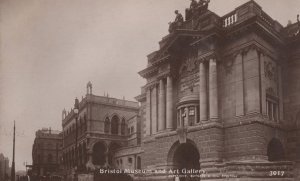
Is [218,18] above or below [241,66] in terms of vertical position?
above

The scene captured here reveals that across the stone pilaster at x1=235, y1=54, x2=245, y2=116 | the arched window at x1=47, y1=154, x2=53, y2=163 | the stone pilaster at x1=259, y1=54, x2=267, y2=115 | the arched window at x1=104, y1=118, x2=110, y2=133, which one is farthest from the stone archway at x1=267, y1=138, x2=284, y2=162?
the arched window at x1=47, y1=154, x2=53, y2=163

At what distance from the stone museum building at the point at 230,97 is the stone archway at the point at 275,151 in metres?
0.07

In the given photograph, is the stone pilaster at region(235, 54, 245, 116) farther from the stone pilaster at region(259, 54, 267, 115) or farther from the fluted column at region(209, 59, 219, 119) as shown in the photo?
the fluted column at region(209, 59, 219, 119)

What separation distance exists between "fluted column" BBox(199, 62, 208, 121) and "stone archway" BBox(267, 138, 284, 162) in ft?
17.0

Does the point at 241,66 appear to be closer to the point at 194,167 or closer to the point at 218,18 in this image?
the point at 218,18

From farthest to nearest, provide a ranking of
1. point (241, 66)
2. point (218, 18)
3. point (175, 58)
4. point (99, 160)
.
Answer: point (99, 160), point (175, 58), point (218, 18), point (241, 66)

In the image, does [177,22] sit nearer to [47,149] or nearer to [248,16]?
[248,16]

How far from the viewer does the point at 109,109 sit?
58.0 meters

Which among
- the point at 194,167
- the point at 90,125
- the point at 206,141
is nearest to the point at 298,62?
the point at 206,141

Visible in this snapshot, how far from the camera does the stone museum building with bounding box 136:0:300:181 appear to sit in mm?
24703

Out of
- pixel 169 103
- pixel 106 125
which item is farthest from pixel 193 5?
pixel 106 125

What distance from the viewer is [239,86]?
2612 centimetres

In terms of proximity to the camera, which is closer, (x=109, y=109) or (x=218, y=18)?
(x=218, y=18)

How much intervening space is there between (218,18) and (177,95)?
691 cm
